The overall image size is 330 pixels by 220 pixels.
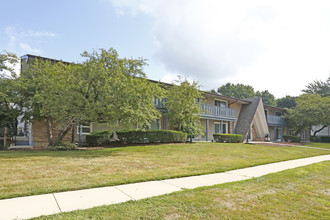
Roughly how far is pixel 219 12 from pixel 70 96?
28.2 feet

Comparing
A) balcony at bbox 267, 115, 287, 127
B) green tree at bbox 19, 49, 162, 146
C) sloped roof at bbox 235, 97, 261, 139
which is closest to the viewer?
green tree at bbox 19, 49, 162, 146

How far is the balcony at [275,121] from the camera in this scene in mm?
31748

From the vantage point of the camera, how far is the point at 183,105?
17656 mm

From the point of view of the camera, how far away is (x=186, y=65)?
72.9 feet

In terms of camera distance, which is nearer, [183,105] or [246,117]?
[183,105]

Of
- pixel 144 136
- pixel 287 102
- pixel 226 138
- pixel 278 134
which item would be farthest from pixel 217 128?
pixel 287 102

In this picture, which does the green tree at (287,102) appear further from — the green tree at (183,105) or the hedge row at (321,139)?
the green tree at (183,105)

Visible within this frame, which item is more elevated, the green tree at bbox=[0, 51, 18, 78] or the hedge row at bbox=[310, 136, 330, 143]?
the green tree at bbox=[0, 51, 18, 78]

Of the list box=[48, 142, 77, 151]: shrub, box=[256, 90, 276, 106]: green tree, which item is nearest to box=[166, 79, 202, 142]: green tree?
box=[48, 142, 77, 151]: shrub

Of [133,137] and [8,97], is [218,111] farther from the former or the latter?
[8,97]

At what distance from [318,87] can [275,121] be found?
116 ft

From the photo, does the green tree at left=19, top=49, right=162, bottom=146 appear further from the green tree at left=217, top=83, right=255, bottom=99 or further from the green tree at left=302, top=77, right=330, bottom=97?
the green tree at left=302, top=77, right=330, bottom=97

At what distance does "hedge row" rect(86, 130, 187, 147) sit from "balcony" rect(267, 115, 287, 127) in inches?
774

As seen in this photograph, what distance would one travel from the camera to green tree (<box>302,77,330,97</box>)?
5655cm
